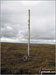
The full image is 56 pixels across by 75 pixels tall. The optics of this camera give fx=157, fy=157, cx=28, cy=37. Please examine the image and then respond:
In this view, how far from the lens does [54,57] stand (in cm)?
368

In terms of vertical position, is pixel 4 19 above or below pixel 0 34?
above

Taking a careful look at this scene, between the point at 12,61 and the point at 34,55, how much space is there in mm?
529

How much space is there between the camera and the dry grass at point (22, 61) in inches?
142

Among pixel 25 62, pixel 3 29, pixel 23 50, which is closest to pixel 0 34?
pixel 3 29

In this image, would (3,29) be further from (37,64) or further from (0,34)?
(37,64)

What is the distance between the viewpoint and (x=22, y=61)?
3.64m

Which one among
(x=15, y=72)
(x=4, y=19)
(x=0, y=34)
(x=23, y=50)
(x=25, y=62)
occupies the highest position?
(x=4, y=19)

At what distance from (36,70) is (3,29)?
1.22m

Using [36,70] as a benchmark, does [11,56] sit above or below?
above

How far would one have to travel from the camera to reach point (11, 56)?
3637 millimetres

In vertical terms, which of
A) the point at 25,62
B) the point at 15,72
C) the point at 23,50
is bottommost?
the point at 15,72

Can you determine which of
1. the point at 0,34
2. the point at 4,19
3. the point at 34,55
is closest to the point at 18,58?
the point at 34,55

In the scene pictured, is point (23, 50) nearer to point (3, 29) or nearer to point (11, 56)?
point (11, 56)

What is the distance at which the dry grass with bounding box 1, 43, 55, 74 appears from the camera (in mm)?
3615
